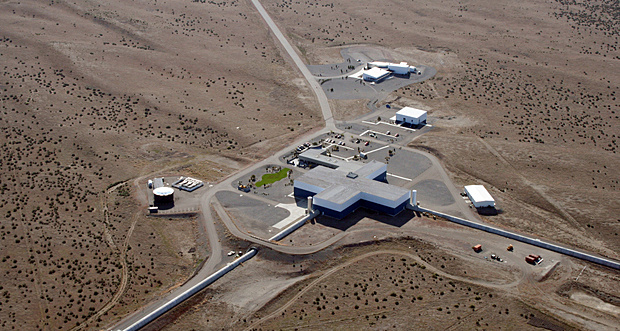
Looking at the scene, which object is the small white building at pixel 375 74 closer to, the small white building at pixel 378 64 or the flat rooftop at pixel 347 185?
the small white building at pixel 378 64

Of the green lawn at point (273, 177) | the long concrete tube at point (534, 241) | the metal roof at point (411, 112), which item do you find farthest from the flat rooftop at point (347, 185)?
the metal roof at point (411, 112)

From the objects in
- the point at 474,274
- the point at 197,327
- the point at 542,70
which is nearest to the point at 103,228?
the point at 197,327

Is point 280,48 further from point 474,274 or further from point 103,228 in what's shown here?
point 474,274

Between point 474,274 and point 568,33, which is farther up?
point 568,33

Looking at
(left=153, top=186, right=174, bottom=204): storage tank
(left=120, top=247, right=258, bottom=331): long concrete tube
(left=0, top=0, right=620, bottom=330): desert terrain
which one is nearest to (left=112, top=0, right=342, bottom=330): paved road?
(left=120, top=247, right=258, bottom=331): long concrete tube

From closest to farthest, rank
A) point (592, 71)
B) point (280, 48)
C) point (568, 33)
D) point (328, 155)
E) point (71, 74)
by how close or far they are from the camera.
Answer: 1. point (328, 155)
2. point (71, 74)
3. point (592, 71)
4. point (280, 48)
5. point (568, 33)

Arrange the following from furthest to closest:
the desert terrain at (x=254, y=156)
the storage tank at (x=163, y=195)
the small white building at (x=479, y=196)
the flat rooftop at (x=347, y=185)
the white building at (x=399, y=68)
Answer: the white building at (x=399, y=68)
the storage tank at (x=163, y=195)
the small white building at (x=479, y=196)
the flat rooftop at (x=347, y=185)
the desert terrain at (x=254, y=156)
